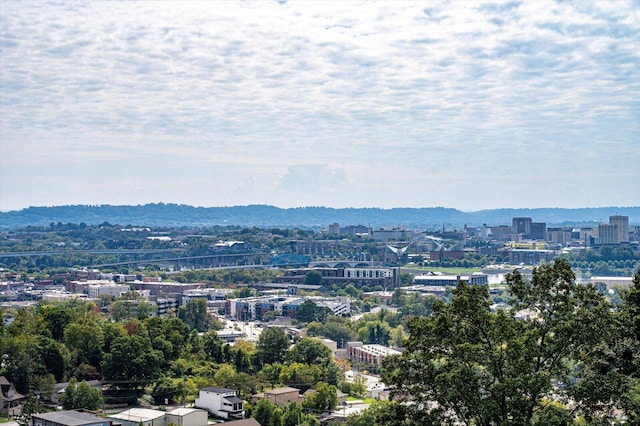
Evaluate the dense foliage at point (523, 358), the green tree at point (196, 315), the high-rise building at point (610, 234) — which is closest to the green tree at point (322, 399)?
the dense foliage at point (523, 358)

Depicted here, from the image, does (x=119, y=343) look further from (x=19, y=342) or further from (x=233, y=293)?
(x=233, y=293)

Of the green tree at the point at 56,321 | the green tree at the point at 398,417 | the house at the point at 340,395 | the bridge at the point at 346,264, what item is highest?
the green tree at the point at 398,417

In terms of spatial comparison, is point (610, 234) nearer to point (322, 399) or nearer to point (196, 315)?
point (196, 315)

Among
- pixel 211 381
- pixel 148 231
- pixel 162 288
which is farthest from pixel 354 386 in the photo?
pixel 148 231

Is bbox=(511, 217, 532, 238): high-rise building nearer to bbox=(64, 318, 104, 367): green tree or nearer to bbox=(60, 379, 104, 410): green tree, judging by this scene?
bbox=(64, 318, 104, 367): green tree

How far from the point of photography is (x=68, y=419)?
19.4m

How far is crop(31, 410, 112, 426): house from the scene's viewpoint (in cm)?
1906

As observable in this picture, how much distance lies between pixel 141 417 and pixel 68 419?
7.44 feet

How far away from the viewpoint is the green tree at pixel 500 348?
24.7 ft

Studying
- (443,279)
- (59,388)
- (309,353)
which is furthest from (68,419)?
(443,279)

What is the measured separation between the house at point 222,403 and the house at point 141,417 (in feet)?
5.94

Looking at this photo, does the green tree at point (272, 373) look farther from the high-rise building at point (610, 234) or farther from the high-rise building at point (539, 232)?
the high-rise building at point (539, 232)

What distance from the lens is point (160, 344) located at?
27.8 m

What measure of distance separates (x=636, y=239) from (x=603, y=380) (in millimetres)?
114665
